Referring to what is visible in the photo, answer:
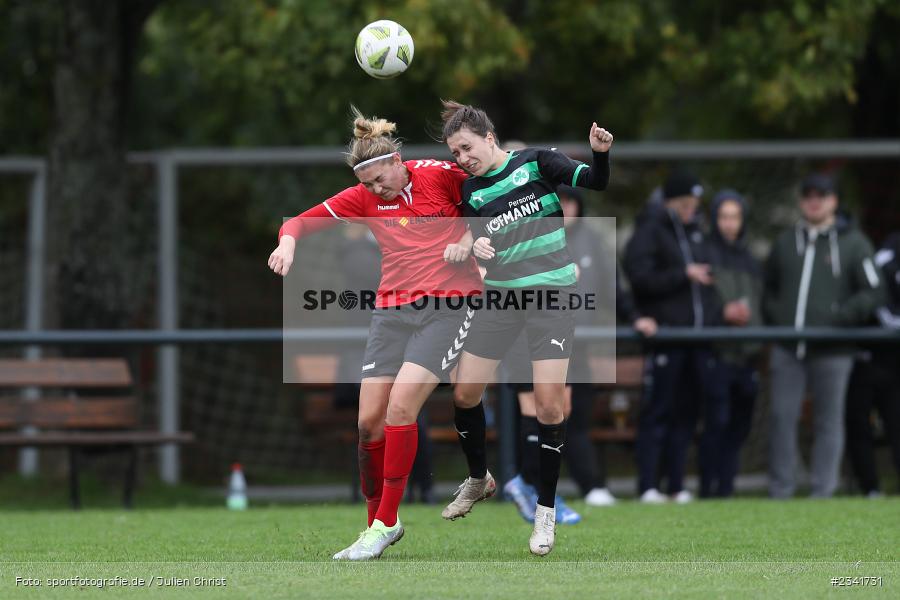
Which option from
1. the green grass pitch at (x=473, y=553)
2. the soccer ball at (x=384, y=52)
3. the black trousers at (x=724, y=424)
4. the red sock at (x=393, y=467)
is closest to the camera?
the green grass pitch at (x=473, y=553)

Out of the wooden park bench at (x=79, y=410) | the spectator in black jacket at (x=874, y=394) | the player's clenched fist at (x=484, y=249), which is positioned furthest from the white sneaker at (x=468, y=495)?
the spectator in black jacket at (x=874, y=394)

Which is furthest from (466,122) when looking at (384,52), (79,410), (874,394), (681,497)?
(874,394)

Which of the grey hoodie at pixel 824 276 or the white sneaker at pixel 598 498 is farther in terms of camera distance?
the grey hoodie at pixel 824 276

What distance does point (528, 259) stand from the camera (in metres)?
7.17

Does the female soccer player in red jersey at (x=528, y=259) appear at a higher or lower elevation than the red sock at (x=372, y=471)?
higher

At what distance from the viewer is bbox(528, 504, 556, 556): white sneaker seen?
698 centimetres

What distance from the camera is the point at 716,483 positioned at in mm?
11148

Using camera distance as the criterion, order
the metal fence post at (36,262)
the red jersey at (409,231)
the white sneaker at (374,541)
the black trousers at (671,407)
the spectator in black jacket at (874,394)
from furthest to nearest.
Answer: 1. the metal fence post at (36,262)
2. the spectator in black jacket at (874,394)
3. the black trousers at (671,407)
4. the red jersey at (409,231)
5. the white sneaker at (374,541)

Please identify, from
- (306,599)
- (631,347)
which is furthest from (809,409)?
(306,599)

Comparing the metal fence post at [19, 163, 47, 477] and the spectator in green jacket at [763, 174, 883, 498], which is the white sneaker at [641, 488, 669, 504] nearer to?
the spectator in green jacket at [763, 174, 883, 498]

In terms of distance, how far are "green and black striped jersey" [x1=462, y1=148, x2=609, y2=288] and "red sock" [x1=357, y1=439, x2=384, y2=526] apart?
1044mm

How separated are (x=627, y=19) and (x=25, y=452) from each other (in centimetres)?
696

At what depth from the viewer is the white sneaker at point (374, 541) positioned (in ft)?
22.5

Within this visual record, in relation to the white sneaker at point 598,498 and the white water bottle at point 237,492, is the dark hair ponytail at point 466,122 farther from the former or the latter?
the white water bottle at point 237,492
